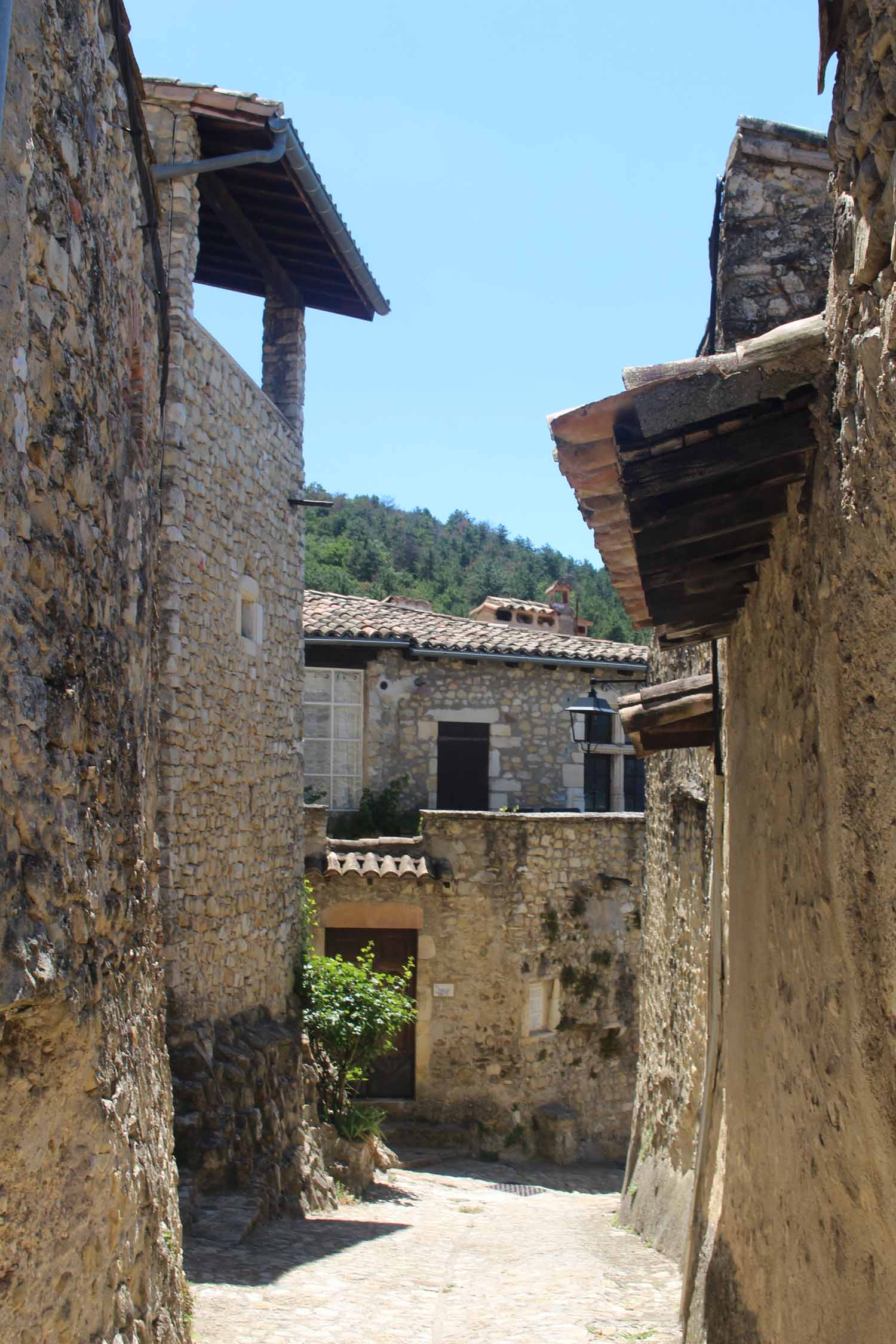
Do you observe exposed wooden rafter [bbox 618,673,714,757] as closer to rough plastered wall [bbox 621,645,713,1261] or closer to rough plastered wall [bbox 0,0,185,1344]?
rough plastered wall [bbox 621,645,713,1261]

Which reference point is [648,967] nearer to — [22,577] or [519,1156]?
[519,1156]

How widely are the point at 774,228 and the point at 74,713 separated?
382cm

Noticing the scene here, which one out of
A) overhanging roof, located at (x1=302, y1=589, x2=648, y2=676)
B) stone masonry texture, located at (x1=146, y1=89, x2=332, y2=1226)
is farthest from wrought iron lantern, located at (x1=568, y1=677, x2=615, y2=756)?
stone masonry texture, located at (x1=146, y1=89, x2=332, y2=1226)

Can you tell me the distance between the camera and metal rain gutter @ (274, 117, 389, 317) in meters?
8.45

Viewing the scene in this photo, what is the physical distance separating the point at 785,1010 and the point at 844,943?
1.08 meters

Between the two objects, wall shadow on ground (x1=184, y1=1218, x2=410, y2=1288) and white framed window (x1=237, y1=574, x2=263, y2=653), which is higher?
white framed window (x1=237, y1=574, x2=263, y2=653)

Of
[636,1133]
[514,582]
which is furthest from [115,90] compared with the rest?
[514,582]

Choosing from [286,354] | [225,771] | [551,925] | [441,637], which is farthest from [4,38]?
[441,637]

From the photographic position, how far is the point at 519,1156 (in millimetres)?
13352

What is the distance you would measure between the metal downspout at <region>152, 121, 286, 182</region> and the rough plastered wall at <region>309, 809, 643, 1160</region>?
7353 millimetres

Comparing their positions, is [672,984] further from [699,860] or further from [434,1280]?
[434,1280]

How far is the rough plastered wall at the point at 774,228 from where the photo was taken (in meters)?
5.43

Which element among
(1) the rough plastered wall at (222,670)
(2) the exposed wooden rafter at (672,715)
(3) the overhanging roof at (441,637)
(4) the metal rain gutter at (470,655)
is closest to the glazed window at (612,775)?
(4) the metal rain gutter at (470,655)

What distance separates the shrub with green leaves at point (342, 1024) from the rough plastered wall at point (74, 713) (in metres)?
5.69
